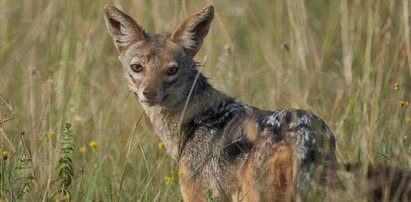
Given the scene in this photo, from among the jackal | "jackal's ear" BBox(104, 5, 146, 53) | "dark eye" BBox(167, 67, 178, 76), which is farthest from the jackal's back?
"jackal's ear" BBox(104, 5, 146, 53)

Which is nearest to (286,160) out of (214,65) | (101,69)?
(214,65)

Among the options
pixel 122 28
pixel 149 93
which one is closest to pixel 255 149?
pixel 149 93

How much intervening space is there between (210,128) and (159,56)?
65 cm

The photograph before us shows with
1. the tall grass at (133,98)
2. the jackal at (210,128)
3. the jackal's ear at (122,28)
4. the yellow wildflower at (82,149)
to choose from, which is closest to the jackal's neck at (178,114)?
the jackal at (210,128)

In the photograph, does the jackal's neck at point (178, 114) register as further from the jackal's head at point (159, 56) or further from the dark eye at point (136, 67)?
the dark eye at point (136, 67)

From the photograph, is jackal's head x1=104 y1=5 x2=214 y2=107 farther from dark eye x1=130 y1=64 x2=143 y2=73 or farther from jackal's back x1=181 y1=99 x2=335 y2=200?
jackal's back x1=181 y1=99 x2=335 y2=200

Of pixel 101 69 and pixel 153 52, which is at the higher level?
pixel 153 52

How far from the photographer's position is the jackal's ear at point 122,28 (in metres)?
7.41

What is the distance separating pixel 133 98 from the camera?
944 cm

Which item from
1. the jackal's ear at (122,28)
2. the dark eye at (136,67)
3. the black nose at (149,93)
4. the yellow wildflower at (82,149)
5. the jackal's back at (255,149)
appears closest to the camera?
the jackal's back at (255,149)

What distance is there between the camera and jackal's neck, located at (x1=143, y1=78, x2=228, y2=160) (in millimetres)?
7238

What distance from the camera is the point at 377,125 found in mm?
7895

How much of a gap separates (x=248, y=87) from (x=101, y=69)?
277cm

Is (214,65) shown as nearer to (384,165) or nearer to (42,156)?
(42,156)
